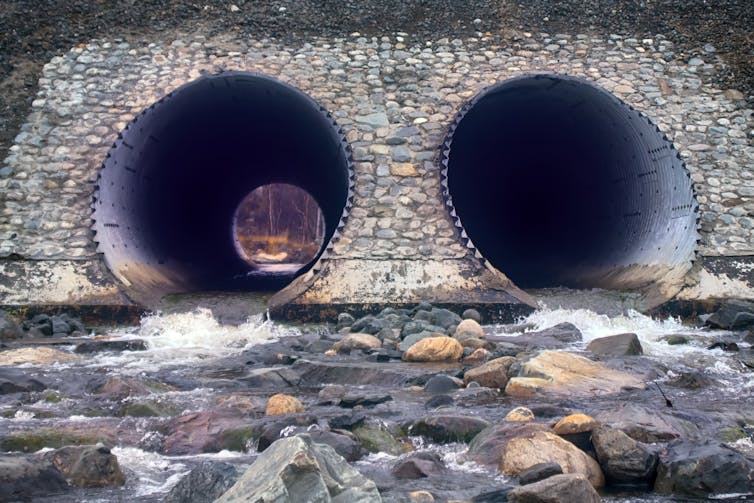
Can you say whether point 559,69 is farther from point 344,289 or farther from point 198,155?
point 198,155

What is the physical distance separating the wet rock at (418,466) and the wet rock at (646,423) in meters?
0.86

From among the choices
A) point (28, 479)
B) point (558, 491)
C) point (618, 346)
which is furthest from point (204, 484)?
point (618, 346)

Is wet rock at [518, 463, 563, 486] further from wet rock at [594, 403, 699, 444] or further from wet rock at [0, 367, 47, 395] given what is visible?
wet rock at [0, 367, 47, 395]

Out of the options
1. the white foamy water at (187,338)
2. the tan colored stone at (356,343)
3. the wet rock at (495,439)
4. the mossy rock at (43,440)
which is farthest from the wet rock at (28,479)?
Answer: the tan colored stone at (356,343)

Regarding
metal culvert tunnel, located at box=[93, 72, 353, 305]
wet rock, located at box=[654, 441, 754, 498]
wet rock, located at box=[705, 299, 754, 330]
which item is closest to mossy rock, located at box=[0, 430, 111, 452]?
wet rock, located at box=[654, 441, 754, 498]

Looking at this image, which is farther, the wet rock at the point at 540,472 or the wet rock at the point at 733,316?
the wet rock at the point at 733,316

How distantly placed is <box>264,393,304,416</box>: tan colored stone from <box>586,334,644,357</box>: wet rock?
3.10 m

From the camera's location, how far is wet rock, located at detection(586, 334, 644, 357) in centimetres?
644

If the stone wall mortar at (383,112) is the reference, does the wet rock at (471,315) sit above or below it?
below

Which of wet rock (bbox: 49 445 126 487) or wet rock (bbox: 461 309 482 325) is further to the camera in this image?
wet rock (bbox: 461 309 482 325)

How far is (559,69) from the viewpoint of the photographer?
10.9 meters

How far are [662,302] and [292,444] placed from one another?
25.4 ft

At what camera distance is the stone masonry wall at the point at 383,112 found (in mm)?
9656

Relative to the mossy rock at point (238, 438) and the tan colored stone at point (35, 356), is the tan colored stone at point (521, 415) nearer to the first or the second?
the mossy rock at point (238, 438)
